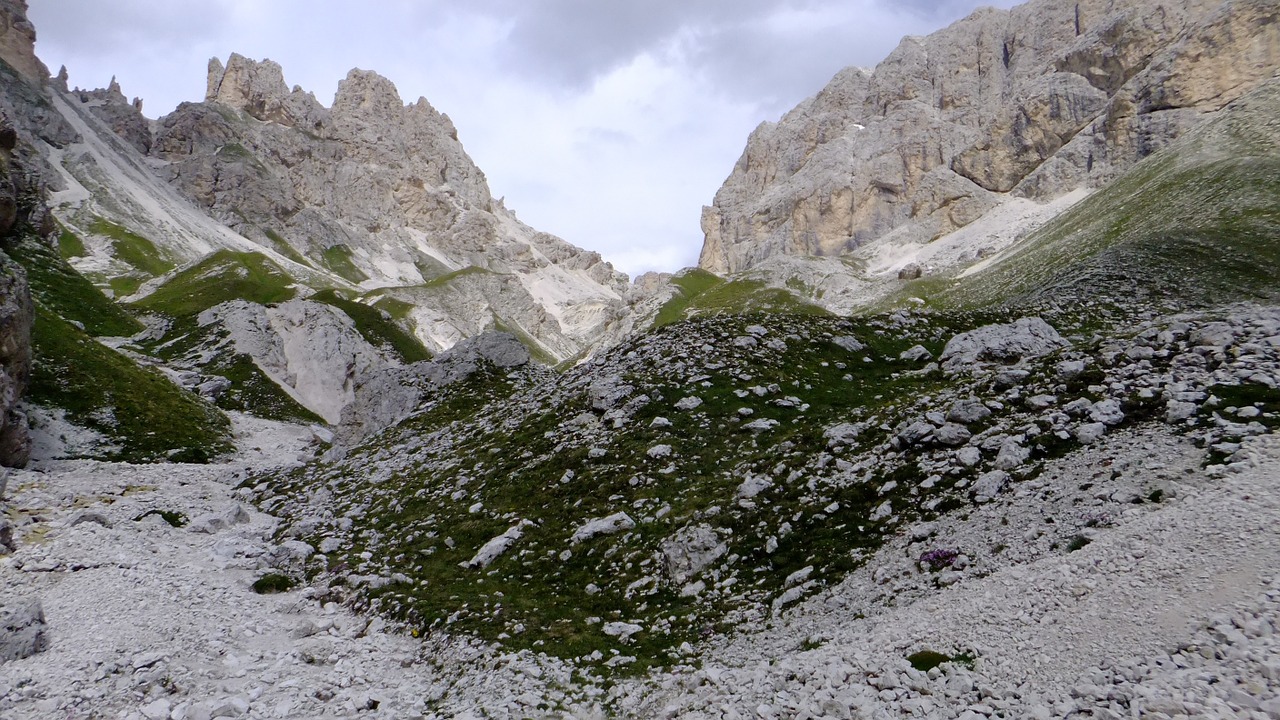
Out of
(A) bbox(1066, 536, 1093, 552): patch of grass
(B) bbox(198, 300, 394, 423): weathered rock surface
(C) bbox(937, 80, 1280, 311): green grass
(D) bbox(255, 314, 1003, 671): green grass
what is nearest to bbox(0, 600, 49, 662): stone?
(D) bbox(255, 314, 1003, 671): green grass

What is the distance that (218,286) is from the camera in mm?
99500

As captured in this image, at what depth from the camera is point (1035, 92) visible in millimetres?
181375

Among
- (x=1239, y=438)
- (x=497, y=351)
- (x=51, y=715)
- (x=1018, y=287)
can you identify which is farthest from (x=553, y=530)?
(x=1018, y=287)

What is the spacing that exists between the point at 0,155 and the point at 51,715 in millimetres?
61970

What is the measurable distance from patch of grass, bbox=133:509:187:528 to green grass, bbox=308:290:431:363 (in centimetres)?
6392

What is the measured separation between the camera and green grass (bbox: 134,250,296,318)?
3708 inches

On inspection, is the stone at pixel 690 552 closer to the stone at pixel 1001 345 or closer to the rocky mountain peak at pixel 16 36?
the stone at pixel 1001 345

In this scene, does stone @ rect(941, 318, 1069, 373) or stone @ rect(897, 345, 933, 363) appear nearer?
stone @ rect(941, 318, 1069, 373)

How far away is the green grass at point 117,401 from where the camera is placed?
37.5m

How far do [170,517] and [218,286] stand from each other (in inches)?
3535

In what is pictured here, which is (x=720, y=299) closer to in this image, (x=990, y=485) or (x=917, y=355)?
(x=917, y=355)

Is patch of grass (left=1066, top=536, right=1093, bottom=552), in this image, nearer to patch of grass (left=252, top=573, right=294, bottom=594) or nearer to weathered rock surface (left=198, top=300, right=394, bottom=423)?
patch of grass (left=252, top=573, right=294, bottom=594)

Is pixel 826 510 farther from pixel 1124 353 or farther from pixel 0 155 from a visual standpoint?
pixel 0 155

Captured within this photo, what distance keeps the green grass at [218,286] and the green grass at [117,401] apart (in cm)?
4053
